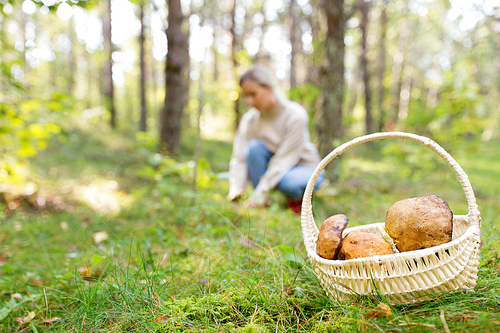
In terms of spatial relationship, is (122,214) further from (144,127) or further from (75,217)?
(144,127)

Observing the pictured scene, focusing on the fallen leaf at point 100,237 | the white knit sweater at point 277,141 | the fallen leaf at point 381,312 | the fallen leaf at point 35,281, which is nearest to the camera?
the fallen leaf at point 381,312

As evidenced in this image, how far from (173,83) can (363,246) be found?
4.10 m

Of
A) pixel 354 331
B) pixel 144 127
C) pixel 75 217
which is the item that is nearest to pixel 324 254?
pixel 354 331

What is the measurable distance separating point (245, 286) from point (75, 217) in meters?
2.73

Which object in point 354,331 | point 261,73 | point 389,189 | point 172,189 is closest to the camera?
point 354,331

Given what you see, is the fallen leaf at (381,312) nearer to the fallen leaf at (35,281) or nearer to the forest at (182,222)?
the forest at (182,222)

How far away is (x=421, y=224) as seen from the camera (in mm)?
1092

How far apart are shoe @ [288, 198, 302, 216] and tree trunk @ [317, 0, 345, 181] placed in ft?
3.57

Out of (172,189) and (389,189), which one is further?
(389,189)

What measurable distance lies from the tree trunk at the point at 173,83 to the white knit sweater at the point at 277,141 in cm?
132

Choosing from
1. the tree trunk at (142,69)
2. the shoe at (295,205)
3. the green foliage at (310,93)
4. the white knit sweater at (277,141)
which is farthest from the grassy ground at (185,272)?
the tree trunk at (142,69)

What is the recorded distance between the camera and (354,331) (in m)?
0.95

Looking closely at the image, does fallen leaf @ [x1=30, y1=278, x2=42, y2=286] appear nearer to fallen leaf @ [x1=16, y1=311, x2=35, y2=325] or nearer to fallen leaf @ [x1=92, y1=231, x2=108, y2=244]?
fallen leaf @ [x1=16, y1=311, x2=35, y2=325]

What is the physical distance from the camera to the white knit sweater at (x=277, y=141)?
3.15 metres
